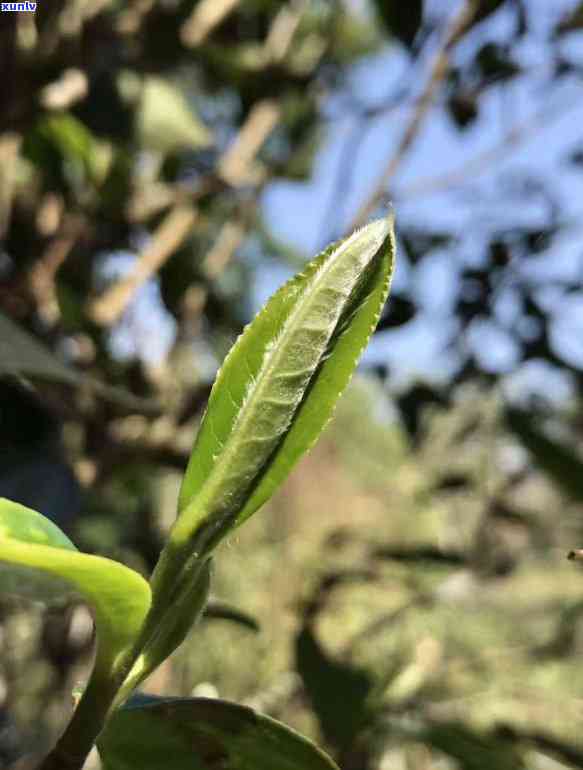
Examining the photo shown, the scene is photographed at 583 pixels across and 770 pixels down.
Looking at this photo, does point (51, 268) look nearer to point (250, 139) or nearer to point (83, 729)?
point (250, 139)

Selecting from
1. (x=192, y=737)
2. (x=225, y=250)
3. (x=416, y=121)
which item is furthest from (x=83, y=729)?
(x=225, y=250)

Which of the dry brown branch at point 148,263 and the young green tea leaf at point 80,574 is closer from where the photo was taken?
the young green tea leaf at point 80,574

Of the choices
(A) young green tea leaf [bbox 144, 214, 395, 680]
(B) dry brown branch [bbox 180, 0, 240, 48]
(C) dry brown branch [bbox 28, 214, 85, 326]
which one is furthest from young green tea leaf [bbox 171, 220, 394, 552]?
(B) dry brown branch [bbox 180, 0, 240, 48]

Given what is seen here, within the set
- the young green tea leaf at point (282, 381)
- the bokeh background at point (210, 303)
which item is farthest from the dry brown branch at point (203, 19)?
the young green tea leaf at point (282, 381)

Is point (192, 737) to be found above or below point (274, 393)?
below

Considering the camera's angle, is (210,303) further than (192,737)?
Yes

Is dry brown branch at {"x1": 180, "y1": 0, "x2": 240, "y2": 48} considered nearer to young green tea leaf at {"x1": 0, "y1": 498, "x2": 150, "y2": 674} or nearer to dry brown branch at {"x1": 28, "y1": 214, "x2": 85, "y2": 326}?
dry brown branch at {"x1": 28, "y1": 214, "x2": 85, "y2": 326}

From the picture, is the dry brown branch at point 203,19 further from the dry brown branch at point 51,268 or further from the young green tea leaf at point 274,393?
the young green tea leaf at point 274,393
